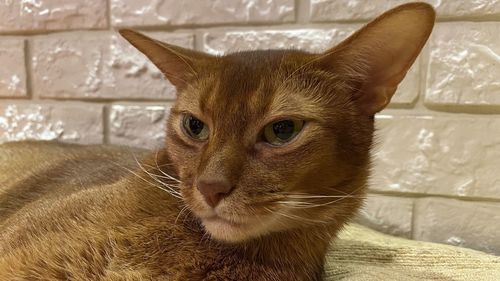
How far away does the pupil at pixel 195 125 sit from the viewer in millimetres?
798

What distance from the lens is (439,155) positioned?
1235mm

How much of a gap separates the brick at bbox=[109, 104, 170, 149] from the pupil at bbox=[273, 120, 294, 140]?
73cm

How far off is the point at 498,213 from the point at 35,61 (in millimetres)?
1346

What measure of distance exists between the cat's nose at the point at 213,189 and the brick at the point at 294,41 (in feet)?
2.29

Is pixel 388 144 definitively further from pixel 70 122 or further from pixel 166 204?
pixel 70 122

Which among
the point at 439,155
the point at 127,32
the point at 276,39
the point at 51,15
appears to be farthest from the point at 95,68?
the point at 439,155

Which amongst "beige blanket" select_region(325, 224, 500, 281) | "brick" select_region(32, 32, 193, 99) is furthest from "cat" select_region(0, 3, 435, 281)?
"brick" select_region(32, 32, 193, 99)

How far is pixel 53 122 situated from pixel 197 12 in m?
0.58

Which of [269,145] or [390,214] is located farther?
[390,214]

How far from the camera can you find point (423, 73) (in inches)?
47.6

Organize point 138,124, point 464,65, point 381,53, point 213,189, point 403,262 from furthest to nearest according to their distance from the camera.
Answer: point 138,124
point 464,65
point 403,262
point 381,53
point 213,189

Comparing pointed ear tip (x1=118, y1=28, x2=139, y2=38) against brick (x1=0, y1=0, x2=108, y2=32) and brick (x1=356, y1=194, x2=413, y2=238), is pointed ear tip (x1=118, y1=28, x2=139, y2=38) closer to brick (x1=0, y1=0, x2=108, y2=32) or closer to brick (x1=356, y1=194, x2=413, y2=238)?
brick (x1=0, y1=0, x2=108, y2=32)

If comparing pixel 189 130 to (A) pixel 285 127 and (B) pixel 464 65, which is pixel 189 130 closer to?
(A) pixel 285 127

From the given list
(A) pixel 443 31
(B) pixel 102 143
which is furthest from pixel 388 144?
(B) pixel 102 143
